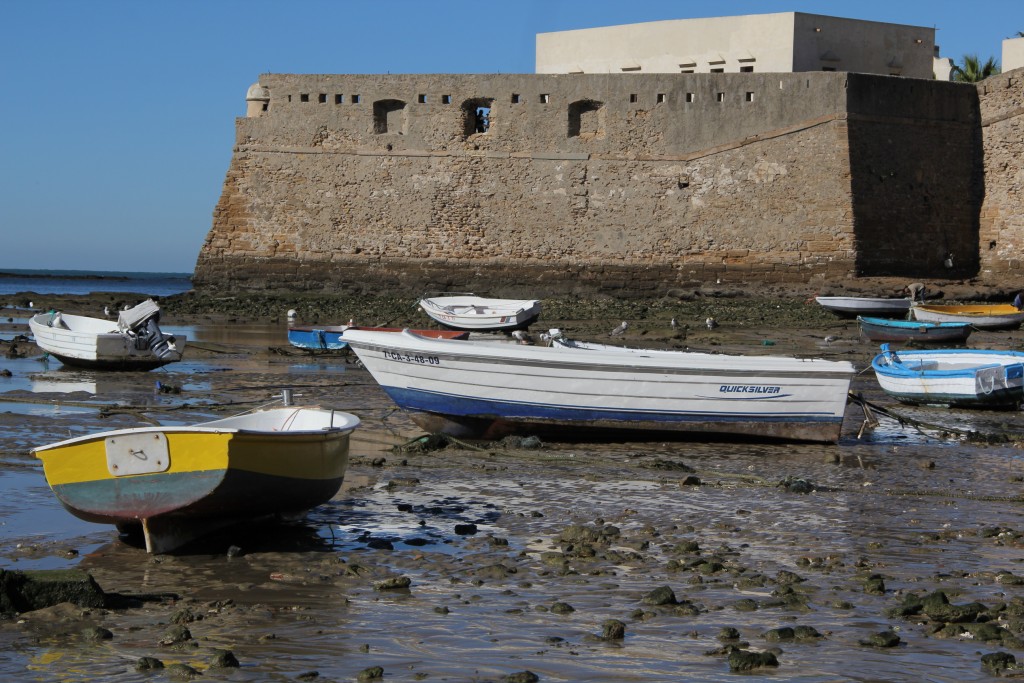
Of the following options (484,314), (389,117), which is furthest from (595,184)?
(484,314)

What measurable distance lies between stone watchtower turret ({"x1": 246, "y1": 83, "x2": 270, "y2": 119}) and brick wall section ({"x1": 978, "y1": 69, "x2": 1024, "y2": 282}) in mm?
16273

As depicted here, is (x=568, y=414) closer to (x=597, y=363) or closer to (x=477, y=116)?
(x=597, y=363)

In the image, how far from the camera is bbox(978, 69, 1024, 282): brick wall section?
24.9 metres

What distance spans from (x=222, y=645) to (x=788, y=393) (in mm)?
6161

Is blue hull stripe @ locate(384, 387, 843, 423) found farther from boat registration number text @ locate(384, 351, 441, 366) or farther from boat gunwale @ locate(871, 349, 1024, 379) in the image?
boat gunwale @ locate(871, 349, 1024, 379)

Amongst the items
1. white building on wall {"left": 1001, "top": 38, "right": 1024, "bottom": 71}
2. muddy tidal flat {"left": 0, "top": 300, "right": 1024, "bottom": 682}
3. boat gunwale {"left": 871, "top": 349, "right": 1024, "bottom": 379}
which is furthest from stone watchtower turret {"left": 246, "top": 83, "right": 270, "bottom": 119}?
muddy tidal flat {"left": 0, "top": 300, "right": 1024, "bottom": 682}

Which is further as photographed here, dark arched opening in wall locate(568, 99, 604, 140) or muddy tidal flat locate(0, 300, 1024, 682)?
dark arched opening in wall locate(568, 99, 604, 140)

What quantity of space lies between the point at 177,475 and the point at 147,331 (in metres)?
9.70

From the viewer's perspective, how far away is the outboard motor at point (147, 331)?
1524cm

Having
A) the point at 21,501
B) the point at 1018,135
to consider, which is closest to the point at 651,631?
the point at 21,501

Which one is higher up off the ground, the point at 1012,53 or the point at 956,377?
the point at 1012,53

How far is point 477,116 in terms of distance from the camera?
29.1 m

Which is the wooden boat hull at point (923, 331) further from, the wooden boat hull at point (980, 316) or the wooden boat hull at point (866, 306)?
the wooden boat hull at point (866, 306)

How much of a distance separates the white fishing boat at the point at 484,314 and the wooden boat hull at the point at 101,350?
606cm
